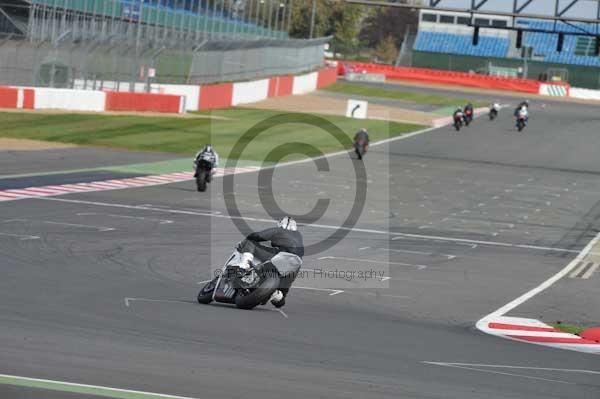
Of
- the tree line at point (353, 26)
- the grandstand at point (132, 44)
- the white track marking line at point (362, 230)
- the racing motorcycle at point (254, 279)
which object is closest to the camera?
the racing motorcycle at point (254, 279)

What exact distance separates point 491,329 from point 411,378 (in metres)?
5.47

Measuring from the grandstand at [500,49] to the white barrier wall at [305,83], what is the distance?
35418 mm

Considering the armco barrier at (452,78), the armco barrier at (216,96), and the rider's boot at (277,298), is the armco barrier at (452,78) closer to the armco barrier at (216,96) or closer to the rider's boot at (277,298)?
the armco barrier at (216,96)

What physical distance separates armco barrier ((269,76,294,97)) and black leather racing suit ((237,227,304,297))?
62979 millimetres

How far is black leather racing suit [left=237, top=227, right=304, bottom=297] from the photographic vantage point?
15.6 m

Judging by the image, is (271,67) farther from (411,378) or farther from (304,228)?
(411,378)

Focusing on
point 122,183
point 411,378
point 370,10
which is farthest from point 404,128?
point 370,10

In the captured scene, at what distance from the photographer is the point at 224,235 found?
2511 cm

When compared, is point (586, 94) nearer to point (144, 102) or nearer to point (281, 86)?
point (281, 86)

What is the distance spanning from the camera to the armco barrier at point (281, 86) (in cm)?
7894

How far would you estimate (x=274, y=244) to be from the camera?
15773 millimetres

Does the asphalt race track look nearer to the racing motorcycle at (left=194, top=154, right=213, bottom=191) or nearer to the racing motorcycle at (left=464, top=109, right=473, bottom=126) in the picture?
the racing motorcycle at (left=194, top=154, right=213, bottom=191)

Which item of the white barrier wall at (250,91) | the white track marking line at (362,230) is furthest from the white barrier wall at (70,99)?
the white track marking line at (362,230)

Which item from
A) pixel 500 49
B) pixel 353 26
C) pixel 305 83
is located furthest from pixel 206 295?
pixel 353 26
